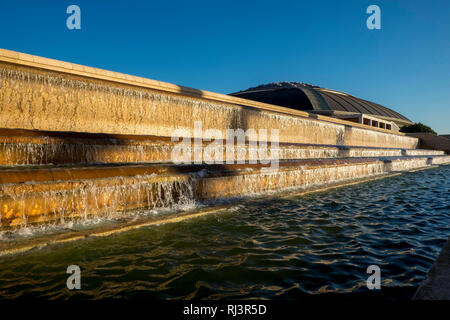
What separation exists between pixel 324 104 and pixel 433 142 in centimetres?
1702

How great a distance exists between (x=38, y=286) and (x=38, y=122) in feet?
23.2

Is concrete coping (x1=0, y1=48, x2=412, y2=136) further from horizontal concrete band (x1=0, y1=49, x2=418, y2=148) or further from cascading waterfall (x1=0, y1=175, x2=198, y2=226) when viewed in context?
cascading waterfall (x1=0, y1=175, x2=198, y2=226)

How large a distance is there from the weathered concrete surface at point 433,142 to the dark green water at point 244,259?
40.8 m

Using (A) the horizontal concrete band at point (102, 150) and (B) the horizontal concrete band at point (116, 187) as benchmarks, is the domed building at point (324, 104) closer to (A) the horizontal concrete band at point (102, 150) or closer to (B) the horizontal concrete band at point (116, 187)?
(A) the horizontal concrete band at point (102, 150)

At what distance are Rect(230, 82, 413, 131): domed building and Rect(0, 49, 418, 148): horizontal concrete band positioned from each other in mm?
37340

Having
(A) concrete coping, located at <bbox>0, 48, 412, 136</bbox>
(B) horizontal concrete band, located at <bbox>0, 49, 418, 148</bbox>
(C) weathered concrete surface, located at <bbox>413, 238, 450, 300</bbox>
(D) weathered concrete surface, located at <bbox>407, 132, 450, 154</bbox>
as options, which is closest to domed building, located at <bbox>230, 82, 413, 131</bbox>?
(D) weathered concrete surface, located at <bbox>407, 132, 450, 154</bbox>

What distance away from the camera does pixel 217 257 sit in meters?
3.64

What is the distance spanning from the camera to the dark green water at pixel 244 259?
2887mm

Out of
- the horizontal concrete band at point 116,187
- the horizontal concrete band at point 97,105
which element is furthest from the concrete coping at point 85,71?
the horizontal concrete band at point 116,187

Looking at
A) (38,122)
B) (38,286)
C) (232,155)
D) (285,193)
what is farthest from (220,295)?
(38,122)

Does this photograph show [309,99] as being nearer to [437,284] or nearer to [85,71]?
[85,71]

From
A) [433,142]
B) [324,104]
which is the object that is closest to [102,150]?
[433,142]

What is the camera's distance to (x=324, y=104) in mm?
52125
